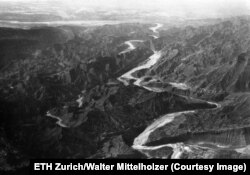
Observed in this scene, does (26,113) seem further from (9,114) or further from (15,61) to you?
(15,61)

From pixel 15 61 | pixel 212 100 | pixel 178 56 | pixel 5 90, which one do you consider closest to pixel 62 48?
pixel 15 61

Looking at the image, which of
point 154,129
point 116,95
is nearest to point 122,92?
point 116,95
